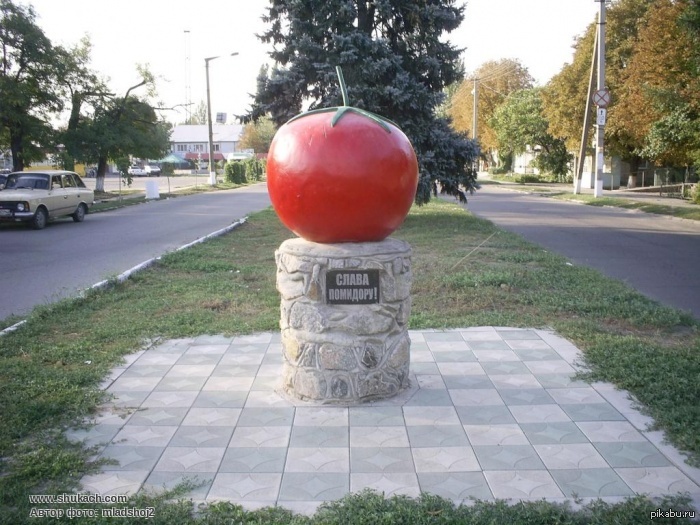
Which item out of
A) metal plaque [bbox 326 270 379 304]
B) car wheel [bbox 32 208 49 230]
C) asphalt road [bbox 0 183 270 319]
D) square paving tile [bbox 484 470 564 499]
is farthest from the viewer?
car wheel [bbox 32 208 49 230]

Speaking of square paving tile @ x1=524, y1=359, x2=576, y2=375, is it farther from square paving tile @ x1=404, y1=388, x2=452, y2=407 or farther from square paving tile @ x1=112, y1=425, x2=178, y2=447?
square paving tile @ x1=112, y1=425, x2=178, y2=447

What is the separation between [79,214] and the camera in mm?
19297

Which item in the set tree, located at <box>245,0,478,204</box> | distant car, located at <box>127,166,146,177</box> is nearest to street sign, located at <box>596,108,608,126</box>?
tree, located at <box>245,0,478,204</box>

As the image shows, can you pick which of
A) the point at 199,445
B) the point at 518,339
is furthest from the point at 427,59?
the point at 199,445

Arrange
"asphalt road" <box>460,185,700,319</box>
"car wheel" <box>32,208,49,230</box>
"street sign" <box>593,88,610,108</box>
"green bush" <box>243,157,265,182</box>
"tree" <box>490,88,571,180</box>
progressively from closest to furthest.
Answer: "asphalt road" <box>460,185,700,319</box> → "car wheel" <box>32,208,49,230</box> → "street sign" <box>593,88,610,108</box> → "tree" <box>490,88,571,180</box> → "green bush" <box>243,157,265,182</box>

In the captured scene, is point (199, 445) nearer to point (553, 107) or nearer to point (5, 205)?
point (5, 205)

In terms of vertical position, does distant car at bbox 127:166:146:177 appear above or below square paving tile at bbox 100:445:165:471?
above

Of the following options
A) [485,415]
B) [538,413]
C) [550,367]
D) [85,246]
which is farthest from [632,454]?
[85,246]

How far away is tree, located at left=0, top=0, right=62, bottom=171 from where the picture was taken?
22.7 m

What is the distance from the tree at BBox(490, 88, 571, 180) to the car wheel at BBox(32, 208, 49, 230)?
109ft

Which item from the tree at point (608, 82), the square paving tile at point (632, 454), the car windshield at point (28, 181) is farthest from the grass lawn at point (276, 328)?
the tree at point (608, 82)

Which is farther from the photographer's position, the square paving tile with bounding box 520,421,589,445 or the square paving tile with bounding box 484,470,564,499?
the square paving tile with bounding box 520,421,589,445

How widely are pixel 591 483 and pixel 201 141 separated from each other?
9331 centimetres

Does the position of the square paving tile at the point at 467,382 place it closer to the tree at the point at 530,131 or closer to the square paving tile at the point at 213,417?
the square paving tile at the point at 213,417
